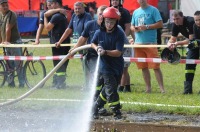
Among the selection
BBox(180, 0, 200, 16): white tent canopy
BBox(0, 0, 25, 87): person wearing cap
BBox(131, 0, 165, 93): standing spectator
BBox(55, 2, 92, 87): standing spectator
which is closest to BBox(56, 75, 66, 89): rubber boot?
BBox(55, 2, 92, 87): standing spectator

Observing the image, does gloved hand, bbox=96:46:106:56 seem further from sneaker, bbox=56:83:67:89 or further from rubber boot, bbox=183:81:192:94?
sneaker, bbox=56:83:67:89

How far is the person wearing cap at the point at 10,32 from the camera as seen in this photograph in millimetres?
14742

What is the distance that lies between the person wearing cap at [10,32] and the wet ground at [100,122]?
395 centimetres

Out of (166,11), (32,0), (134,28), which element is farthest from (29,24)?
(134,28)

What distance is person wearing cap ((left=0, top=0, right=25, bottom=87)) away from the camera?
14.7 metres

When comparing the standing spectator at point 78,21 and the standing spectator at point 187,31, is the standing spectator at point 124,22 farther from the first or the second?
the standing spectator at point 187,31

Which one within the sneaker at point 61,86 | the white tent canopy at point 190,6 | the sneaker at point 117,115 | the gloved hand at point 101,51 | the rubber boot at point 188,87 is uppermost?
the gloved hand at point 101,51

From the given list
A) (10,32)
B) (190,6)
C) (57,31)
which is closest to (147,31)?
(57,31)

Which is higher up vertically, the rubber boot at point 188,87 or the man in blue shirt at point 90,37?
the man in blue shirt at point 90,37

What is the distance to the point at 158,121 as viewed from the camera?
32.4 ft

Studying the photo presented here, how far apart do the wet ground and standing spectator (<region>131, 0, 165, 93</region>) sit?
275cm

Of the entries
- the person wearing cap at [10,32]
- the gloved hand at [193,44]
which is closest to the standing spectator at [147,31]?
the gloved hand at [193,44]

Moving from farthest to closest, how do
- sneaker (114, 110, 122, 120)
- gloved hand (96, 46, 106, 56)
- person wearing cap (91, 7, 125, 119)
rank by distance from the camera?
sneaker (114, 110, 122, 120)
person wearing cap (91, 7, 125, 119)
gloved hand (96, 46, 106, 56)

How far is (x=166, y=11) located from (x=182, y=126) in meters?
28.6
